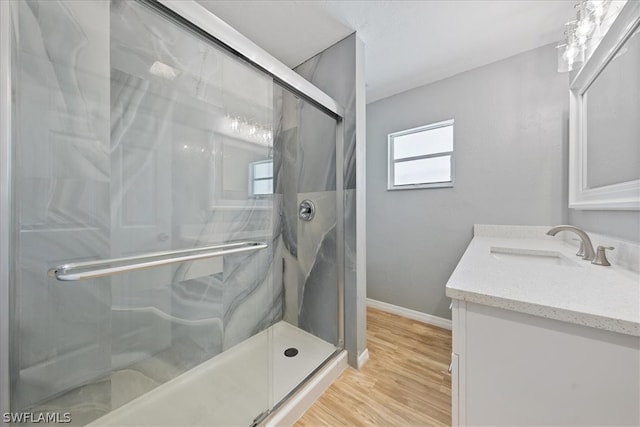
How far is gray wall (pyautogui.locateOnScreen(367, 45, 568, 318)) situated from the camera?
158 centimetres

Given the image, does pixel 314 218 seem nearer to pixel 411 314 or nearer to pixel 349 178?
pixel 349 178

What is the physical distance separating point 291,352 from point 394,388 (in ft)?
2.24

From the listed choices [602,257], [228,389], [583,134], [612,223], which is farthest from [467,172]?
[228,389]

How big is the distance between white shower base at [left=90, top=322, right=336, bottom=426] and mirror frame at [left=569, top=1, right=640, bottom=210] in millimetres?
1664

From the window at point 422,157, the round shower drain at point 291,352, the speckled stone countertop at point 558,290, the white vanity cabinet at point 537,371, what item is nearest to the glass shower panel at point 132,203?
the round shower drain at point 291,352

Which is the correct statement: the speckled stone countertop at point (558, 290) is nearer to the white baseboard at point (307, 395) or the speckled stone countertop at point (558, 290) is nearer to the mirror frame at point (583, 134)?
the mirror frame at point (583, 134)

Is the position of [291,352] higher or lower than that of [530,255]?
lower

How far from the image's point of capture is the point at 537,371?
549 millimetres

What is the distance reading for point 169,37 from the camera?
1056 mm


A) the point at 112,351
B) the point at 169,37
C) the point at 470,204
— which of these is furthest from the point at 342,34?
the point at 112,351

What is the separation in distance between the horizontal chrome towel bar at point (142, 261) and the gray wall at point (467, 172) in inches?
58.5

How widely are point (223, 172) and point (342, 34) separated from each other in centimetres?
126

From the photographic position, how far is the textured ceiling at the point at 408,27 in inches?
51.6

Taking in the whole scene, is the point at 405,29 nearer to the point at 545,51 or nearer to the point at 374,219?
the point at 545,51
